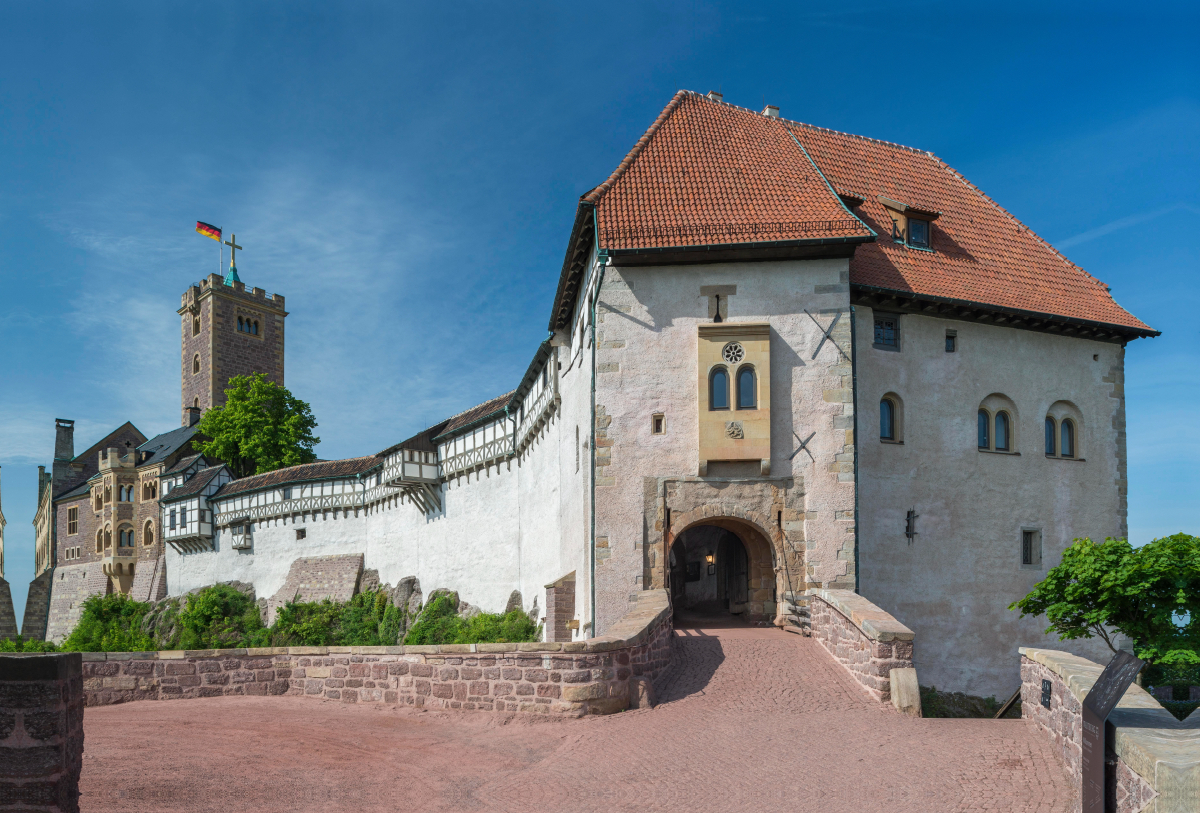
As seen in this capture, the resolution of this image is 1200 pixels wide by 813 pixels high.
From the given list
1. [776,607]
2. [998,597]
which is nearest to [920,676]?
[998,597]

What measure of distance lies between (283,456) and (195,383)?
1245 cm

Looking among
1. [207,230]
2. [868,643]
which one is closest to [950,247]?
[868,643]

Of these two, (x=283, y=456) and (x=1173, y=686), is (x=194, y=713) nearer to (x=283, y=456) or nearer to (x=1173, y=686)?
(x=1173, y=686)

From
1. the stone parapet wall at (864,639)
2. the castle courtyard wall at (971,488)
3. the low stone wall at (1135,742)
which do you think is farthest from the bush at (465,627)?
the low stone wall at (1135,742)

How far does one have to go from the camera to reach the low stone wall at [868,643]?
11.1 meters

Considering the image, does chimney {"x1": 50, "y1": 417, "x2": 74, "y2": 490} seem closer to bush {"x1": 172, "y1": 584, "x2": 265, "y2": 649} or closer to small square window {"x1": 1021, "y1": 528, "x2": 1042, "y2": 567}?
bush {"x1": 172, "y1": 584, "x2": 265, "y2": 649}

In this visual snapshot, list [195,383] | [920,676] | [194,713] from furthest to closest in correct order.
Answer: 1. [195,383]
2. [920,676]
3. [194,713]

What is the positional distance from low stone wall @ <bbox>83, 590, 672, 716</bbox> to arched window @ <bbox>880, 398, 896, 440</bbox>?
8.39m

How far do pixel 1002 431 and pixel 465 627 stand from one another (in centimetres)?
1628

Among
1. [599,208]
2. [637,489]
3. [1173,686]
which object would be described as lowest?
[1173,686]

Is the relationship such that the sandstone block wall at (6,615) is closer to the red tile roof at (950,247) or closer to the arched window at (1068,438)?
the red tile roof at (950,247)

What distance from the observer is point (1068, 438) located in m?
21.2

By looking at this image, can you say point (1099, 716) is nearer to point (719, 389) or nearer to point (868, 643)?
point (868, 643)

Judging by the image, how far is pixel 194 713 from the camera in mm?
10508
